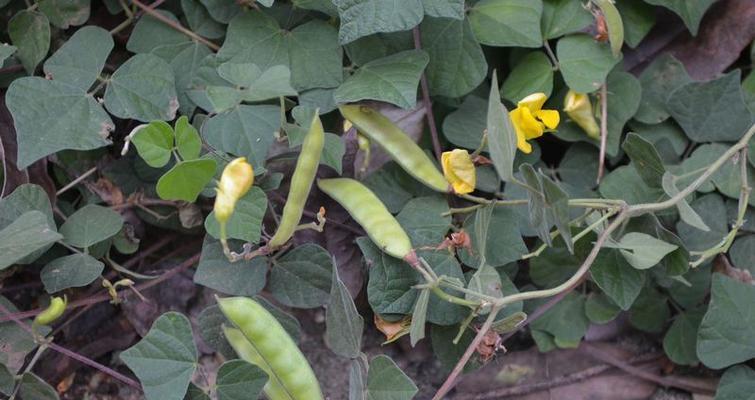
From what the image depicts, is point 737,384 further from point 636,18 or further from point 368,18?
point 368,18

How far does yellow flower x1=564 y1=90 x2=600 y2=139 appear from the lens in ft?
5.07

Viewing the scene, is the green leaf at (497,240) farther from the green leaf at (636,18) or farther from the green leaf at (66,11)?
the green leaf at (66,11)

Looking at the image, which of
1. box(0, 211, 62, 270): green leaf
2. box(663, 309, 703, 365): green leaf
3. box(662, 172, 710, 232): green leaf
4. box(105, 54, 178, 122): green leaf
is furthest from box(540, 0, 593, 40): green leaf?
box(0, 211, 62, 270): green leaf

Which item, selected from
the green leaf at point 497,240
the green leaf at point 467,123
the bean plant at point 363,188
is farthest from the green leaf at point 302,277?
the green leaf at point 467,123

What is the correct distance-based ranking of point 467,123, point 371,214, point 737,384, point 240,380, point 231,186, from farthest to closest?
point 467,123
point 737,384
point 371,214
point 240,380
point 231,186

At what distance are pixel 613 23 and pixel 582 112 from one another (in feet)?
0.56

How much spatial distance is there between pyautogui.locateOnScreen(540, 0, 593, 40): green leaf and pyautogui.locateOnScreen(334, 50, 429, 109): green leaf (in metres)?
0.29

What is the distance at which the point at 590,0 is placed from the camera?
152cm

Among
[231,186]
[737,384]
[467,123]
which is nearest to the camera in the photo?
[231,186]

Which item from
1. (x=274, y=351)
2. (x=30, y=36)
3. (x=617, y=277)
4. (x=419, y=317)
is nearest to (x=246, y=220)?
(x=274, y=351)

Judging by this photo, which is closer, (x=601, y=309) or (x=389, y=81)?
(x=389, y=81)

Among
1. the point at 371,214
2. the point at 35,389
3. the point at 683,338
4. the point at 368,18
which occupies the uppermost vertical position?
the point at 368,18

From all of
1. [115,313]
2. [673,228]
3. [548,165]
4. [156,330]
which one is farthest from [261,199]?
[673,228]

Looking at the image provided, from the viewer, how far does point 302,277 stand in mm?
1388
